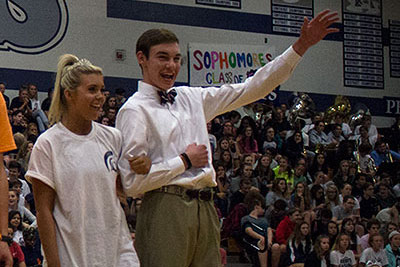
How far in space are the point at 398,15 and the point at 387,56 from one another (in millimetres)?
1290

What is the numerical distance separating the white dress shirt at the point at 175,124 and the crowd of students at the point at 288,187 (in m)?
5.17

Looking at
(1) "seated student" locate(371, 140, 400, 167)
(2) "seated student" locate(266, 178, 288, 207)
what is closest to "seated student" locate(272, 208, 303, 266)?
(2) "seated student" locate(266, 178, 288, 207)

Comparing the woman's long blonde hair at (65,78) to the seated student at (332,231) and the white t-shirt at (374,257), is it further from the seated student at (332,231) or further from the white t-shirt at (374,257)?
the seated student at (332,231)

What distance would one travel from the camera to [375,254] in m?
11.9

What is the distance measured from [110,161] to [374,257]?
29.8 feet

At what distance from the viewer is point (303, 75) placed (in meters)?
19.1

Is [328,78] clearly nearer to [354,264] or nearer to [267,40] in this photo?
[267,40]

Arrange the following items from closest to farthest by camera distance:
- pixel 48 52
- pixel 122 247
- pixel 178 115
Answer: pixel 122 247 < pixel 178 115 < pixel 48 52

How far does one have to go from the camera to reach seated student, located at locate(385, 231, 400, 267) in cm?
1194

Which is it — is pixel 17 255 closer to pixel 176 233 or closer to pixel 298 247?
pixel 298 247

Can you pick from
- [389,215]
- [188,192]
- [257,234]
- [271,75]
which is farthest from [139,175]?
[389,215]

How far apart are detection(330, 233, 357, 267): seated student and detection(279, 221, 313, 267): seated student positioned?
0.39 metres

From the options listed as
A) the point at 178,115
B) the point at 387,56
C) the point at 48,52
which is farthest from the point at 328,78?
the point at 178,115

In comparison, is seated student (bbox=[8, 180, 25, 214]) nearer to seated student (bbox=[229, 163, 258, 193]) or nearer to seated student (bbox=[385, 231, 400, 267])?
seated student (bbox=[229, 163, 258, 193])
